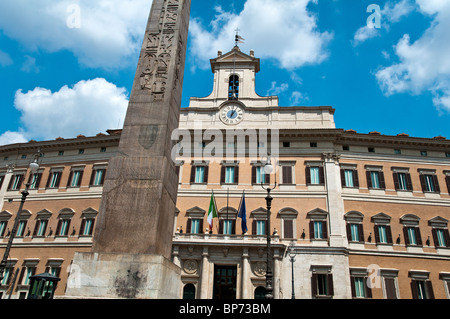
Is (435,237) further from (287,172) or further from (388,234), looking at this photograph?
(287,172)

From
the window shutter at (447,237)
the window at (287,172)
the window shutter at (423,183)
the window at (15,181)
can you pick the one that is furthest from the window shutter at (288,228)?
the window at (15,181)

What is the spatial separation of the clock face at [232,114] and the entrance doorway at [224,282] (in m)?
11.1

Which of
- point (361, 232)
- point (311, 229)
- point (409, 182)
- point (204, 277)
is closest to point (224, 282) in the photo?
point (204, 277)

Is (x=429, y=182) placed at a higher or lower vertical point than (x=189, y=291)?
higher

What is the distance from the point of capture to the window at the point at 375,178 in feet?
84.4

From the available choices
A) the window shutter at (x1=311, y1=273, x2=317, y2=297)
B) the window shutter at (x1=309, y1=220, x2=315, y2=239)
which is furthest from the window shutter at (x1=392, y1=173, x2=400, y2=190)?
the window shutter at (x1=311, y1=273, x2=317, y2=297)

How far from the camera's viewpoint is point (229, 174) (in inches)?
1041

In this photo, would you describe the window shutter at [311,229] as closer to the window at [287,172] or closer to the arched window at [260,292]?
the window at [287,172]

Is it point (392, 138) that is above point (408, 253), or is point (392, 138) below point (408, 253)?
above

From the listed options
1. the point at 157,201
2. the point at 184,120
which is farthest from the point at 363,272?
the point at 157,201

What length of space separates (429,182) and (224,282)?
16.9 metres
